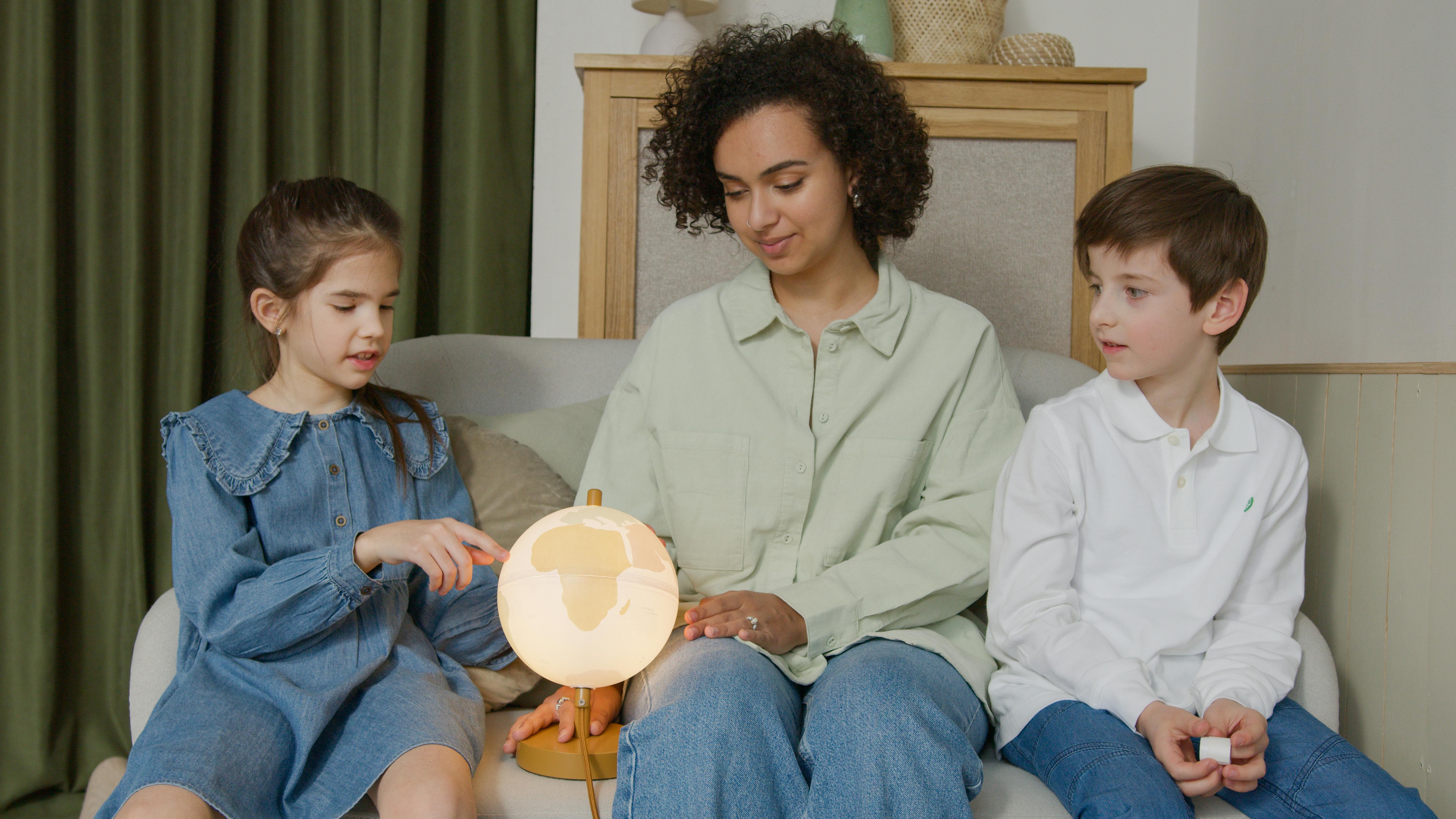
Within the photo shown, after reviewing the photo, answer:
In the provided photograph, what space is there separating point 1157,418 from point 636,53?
58.2 inches

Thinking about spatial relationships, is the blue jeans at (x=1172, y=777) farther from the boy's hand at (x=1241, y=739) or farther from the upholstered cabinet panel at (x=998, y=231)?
the upholstered cabinet panel at (x=998, y=231)

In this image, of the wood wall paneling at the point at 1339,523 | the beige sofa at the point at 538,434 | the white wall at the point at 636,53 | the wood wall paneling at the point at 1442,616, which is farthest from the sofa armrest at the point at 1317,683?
the white wall at the point at 636,53

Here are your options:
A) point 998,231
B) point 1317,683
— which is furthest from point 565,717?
point 998,231

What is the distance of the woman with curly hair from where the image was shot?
1.18 metres

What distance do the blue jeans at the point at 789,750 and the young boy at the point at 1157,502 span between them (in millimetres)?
182

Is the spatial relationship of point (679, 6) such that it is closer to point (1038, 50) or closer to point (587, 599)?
point (1038, 50)

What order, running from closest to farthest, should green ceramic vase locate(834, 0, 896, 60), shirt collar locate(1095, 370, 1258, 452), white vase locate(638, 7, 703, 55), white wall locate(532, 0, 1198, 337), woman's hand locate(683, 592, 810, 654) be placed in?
woman's hand locate(683, 592, 810, 654) → shirt collar locate(1095, 370, 1258, 452) → green ceramic vase locate(834, 0, 896, 60) → white vase locate(638, 7, 703, 55) → white wall locate(532, 0, 1198, 337)

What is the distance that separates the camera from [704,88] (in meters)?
1.46

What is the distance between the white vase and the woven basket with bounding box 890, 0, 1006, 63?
387 mm

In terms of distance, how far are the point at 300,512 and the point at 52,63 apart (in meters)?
1.34

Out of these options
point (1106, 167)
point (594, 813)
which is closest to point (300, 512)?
point (594, 813)

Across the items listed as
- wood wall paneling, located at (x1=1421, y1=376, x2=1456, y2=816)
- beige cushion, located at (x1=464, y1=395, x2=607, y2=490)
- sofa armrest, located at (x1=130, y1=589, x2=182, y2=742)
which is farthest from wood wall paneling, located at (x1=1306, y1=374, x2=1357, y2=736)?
sofa armrest, located at (x1=130, y1=589, x2=182, y2=742)

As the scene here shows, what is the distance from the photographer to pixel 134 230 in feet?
6.61

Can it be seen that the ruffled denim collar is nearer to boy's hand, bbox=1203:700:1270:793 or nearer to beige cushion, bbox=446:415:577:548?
beige cushion, bbox=446:415:577:548
